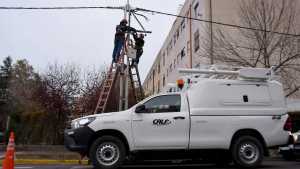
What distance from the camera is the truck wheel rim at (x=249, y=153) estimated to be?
404 inches

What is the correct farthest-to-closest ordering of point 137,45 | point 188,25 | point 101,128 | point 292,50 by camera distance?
point 188,25, point 292,50, point 137,45, point 101,128

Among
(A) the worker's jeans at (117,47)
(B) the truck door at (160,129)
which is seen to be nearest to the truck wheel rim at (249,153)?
(B) the truck door at (160,129)

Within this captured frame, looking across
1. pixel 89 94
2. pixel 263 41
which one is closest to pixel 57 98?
pixel 89 94

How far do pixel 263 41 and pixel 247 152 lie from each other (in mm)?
12876

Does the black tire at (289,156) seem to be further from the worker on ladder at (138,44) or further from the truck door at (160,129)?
the worker on ladder at (138,44)

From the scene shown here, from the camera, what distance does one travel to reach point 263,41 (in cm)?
2205

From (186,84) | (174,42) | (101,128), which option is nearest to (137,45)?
(186,84)

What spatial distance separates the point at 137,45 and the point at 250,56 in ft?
33.0

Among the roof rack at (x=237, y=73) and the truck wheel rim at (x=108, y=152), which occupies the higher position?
the roof rack at (x=237, y=73)

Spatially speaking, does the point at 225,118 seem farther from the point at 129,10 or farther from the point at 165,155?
the point at 129,10

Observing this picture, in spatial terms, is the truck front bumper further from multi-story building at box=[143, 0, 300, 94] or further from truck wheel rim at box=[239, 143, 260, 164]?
multi-story building at box=[143, 0, 300, 94]

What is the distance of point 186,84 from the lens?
423 inches

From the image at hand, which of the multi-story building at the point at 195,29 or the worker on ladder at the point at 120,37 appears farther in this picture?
the multi-story building at the point at 195,29

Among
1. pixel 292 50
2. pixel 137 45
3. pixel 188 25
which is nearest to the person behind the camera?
pixel 137 45
